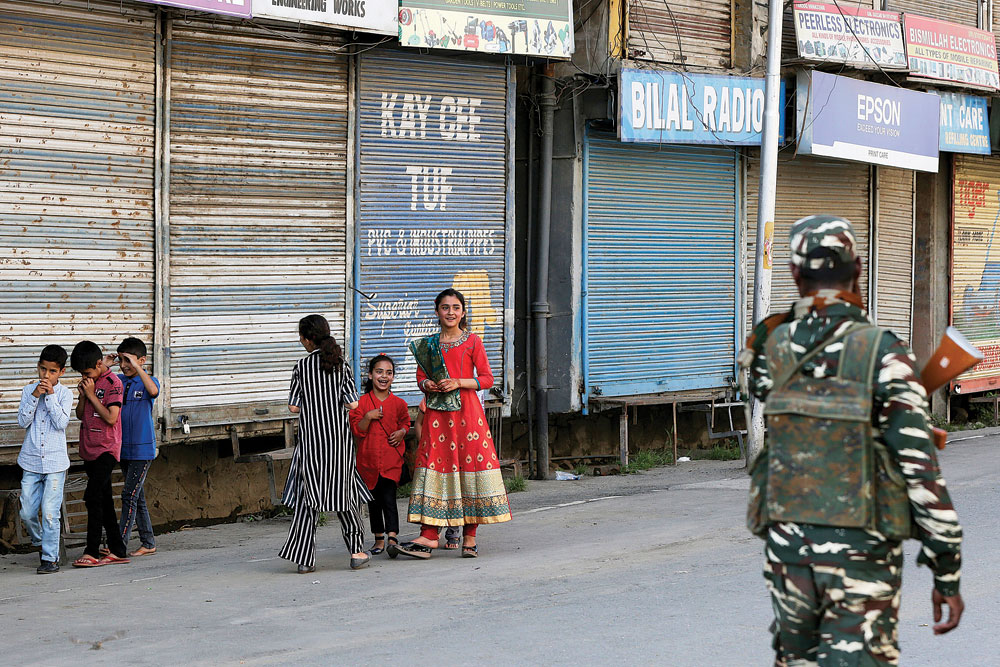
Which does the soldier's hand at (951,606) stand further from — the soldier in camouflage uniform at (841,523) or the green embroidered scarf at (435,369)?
the green embroidered scarf at (435,369)

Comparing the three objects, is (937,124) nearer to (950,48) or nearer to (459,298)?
(950,48)

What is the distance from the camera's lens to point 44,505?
26.4 ft

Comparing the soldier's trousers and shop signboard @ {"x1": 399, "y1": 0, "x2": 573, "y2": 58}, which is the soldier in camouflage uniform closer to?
the soldier's trousers

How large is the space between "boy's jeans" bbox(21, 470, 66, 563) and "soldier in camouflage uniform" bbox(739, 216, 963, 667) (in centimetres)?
574

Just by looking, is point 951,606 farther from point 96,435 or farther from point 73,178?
point 73,178

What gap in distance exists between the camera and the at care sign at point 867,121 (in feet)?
47.0

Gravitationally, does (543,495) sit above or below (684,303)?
below

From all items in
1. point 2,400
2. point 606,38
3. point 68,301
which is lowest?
point 2,400

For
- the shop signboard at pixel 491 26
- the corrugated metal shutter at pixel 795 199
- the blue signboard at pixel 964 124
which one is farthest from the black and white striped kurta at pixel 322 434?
the blue signboard at pixel 964 124

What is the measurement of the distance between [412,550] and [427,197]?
14.3 feet

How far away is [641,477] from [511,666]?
24.4ft

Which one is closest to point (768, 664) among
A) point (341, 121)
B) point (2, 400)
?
point (2, 400)

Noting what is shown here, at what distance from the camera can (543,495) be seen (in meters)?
11.5

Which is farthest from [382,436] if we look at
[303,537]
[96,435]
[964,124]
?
[964,124]
